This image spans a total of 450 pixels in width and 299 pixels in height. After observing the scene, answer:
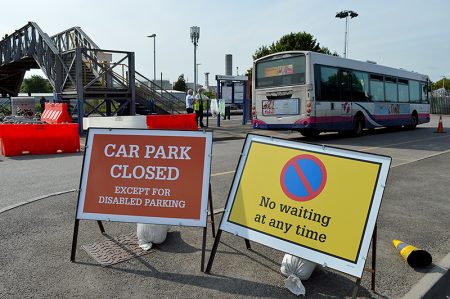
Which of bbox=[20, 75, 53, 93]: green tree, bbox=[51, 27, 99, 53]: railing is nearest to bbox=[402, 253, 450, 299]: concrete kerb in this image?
bbox=[51, 27, 99, 53]: railing

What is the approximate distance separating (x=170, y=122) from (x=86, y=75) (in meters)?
7.46

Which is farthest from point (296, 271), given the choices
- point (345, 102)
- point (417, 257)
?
point (345, 102)

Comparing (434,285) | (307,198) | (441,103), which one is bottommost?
(434,285)

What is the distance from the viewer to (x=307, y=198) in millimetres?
3277

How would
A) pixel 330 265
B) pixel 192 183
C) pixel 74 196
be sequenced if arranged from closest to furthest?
pixel 330 265 → pixel 192 183 → pixel 74 196

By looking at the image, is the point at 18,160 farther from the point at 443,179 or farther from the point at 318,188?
the point at 443,179

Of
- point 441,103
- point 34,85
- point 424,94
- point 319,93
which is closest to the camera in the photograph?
point 319,93

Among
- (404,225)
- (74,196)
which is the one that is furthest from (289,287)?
(74,196)

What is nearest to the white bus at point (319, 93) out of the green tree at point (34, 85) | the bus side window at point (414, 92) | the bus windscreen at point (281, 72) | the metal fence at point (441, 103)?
the bus windscreen at point (281, 72)

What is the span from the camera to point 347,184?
315cm

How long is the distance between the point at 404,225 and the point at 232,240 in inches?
87.3

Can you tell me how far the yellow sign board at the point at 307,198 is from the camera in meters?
3.05

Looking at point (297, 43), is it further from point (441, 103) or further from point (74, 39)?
point (74, 39)

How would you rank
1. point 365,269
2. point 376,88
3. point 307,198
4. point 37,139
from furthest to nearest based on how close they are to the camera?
point 376,88 → point 37,139 → point 307,198 → point 365,269
